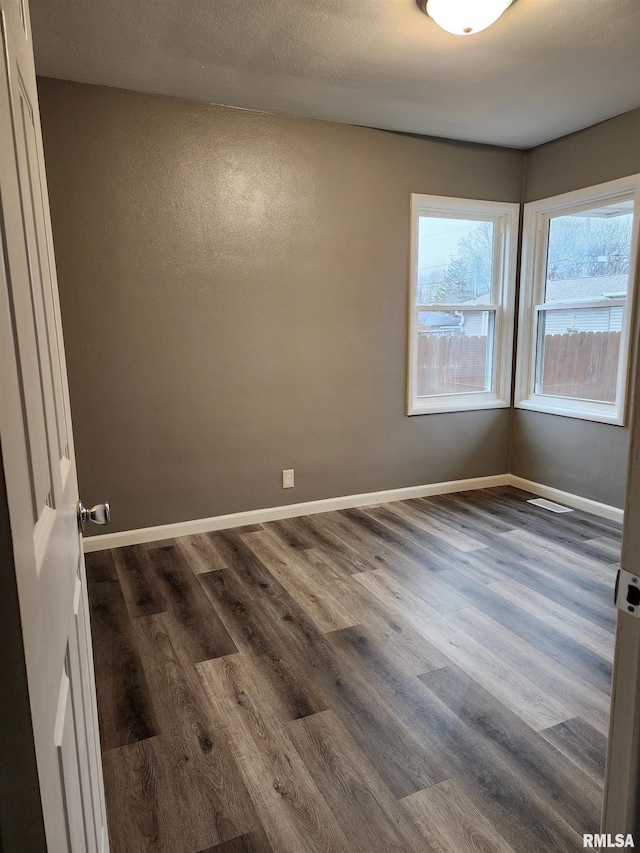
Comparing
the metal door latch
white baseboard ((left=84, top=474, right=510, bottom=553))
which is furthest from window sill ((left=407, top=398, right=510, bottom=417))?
the metal door latch

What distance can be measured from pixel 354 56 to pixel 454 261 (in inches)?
72.8

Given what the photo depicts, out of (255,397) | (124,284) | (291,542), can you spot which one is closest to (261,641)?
(291,542)

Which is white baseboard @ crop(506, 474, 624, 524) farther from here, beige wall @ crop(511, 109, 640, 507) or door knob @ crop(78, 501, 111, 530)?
door knob @ crop(78, 501, 111, 530)

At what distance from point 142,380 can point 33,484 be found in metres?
2.80

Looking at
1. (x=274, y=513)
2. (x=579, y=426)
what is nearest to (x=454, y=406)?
(x=579, y=426)

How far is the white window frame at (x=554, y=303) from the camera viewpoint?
3607 millimetres

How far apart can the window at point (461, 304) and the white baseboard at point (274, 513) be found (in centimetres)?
63

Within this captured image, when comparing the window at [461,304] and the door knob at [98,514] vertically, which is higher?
the window at [461,304]

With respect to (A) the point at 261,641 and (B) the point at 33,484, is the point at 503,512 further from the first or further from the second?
(B) the point at 33,484

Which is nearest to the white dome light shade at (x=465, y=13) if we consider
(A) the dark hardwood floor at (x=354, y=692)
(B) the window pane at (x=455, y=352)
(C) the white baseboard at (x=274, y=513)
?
(B) the window pane at (x=455, y=352)

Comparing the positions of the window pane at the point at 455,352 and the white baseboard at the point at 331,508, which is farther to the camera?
the window pane at the point at 455,352

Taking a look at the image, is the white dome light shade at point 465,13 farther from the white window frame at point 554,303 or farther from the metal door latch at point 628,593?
the metal door latch at point 628,593

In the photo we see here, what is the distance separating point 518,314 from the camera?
4.44 meters

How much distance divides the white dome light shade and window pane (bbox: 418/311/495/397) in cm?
204
